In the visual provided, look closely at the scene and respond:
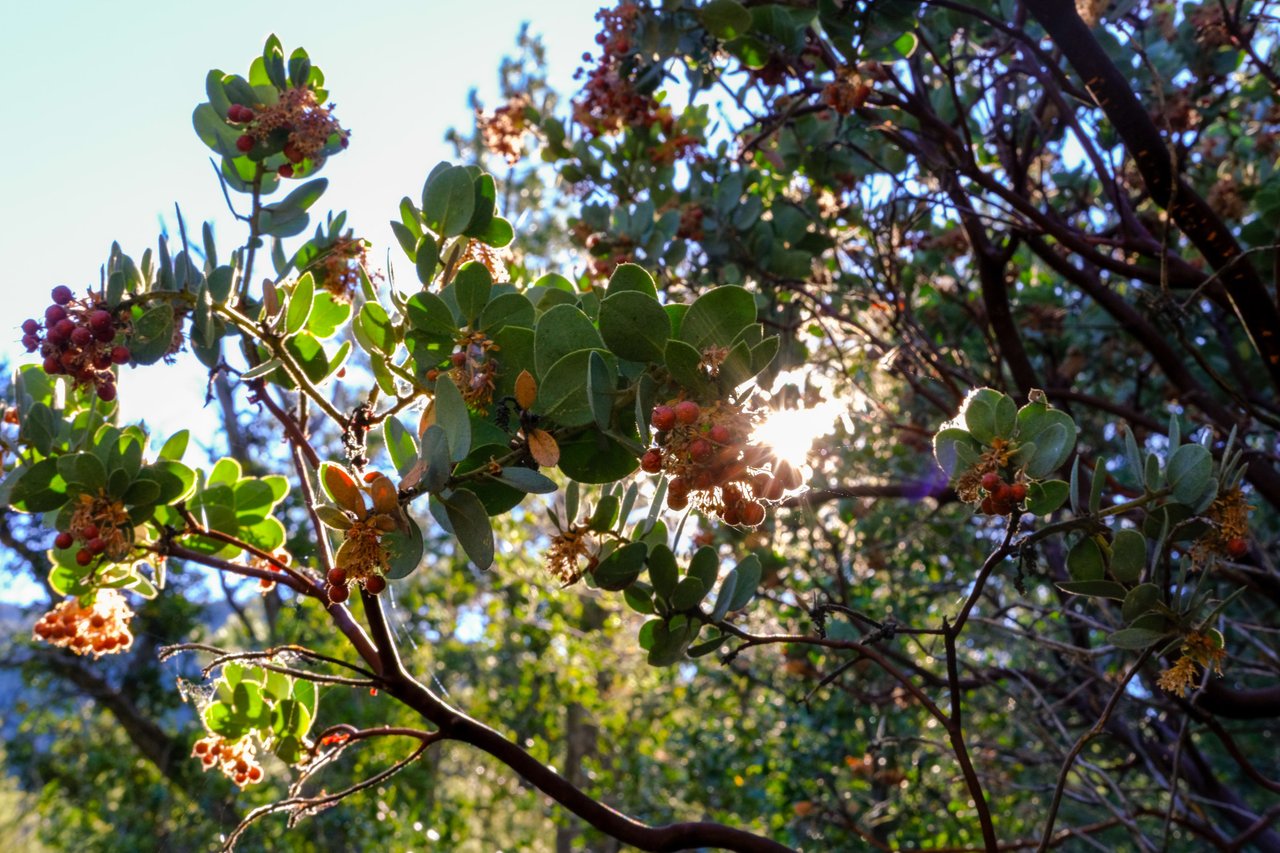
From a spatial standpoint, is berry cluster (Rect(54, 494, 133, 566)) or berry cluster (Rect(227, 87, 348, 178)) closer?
berry cluster (Rect(54, 494, 133, 566))

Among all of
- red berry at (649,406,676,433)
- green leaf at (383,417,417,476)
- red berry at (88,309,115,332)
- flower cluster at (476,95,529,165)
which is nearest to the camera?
red berry at (649,406,676,433)

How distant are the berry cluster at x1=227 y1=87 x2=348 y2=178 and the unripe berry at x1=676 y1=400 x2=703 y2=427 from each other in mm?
898

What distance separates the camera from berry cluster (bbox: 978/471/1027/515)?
1.11m

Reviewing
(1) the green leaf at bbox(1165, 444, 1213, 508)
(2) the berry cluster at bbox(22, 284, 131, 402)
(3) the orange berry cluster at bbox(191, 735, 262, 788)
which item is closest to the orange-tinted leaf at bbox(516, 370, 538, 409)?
(2) the berry cluster at bbox(22, 284, 131, 402)

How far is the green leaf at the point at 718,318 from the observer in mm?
1084

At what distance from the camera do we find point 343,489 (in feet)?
3.54

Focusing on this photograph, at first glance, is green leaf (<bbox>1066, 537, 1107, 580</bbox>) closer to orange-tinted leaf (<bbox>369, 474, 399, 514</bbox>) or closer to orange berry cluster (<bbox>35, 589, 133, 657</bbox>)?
orange-tinted leaf (<bbox>369, 474, 399, 514</bbox>)

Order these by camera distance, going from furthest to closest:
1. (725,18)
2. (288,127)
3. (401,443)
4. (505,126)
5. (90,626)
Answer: (505,126) → (725,18) → (90,626) → (288,127) → (401,443)

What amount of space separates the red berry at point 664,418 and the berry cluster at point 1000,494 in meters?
0.36

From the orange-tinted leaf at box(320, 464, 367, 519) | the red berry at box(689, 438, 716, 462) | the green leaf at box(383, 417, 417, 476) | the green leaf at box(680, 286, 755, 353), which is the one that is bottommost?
Result: the red berry at box(689, 438, 716, 462)

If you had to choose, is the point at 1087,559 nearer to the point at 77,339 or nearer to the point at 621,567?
the point at 621,567

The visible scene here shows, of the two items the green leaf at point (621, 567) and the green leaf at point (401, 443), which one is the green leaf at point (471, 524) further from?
the green leaf at point (621, 567)

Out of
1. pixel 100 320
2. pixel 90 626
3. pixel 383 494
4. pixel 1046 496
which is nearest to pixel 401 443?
pixel 383 494

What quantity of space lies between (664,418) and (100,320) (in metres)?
0.82
